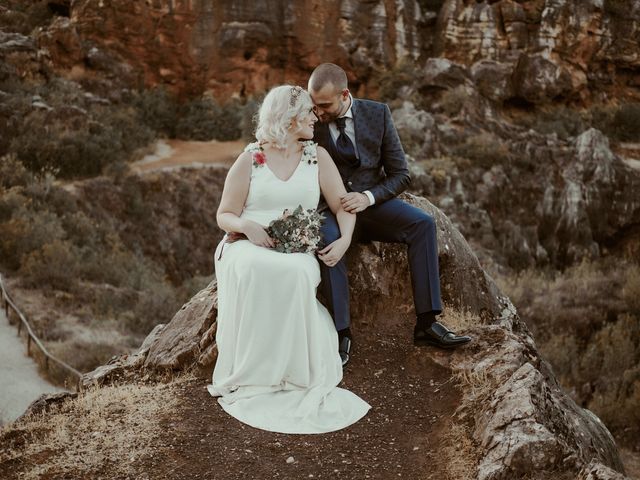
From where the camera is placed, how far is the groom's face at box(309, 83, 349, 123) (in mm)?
5289

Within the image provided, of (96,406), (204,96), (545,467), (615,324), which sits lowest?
(615,324)

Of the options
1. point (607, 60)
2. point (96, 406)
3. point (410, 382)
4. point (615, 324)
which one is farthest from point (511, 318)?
point (607, 60)

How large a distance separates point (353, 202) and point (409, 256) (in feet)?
1.90

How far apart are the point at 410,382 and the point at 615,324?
30.4 ft

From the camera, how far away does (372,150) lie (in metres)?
5.70

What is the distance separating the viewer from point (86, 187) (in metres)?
18.2

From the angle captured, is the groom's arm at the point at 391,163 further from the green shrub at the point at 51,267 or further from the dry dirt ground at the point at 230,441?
the green shrub at the point at 51,267

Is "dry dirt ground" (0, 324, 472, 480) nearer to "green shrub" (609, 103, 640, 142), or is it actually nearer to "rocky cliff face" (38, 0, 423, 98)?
"rocky cliff face" (38, 0, 423, 98)

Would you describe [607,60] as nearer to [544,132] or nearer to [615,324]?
[544,132]

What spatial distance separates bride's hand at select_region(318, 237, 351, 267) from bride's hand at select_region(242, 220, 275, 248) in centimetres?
38

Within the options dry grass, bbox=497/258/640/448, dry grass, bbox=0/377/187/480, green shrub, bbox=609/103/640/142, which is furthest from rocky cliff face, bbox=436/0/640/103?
dry grass, bbox=0/377/187/480

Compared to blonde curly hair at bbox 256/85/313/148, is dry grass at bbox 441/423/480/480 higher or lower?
lower

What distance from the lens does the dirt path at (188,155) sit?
20594 mm

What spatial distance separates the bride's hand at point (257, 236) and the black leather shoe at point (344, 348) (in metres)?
0.91
